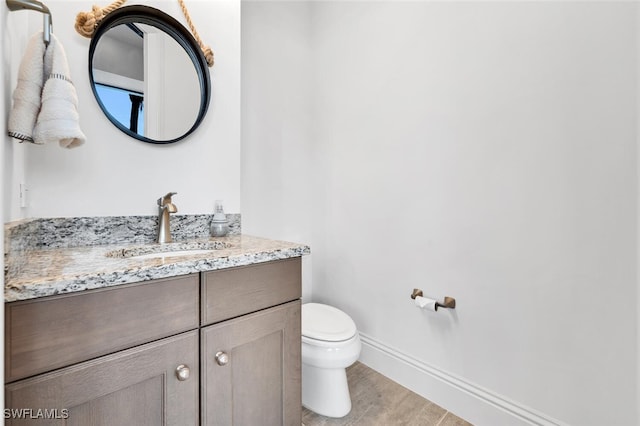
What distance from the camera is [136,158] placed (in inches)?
51.9

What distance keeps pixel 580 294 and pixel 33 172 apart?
6.83ft

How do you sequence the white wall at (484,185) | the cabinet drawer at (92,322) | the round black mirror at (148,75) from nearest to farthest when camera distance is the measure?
the cabinet drawer at (92,322)
the white wall at (484,185)
the round black mirror at (148,75)

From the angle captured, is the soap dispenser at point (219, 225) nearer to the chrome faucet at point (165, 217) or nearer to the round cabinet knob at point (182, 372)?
the chrome faucet at point (165, 217)

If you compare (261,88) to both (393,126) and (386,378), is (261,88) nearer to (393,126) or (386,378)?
(393,126)

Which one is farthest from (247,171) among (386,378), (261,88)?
(386,378)

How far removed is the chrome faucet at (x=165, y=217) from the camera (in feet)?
4.25

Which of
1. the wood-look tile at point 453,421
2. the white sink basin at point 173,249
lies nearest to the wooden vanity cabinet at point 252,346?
the white sink basin at point 173,249

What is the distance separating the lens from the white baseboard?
131 cm

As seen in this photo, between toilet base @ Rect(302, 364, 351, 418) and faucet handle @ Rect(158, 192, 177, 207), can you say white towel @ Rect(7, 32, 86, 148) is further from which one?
toilet base @ Rect(302, 364, 351, 418)

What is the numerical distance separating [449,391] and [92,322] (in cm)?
158

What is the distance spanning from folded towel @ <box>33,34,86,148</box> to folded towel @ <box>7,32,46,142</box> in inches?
0.5

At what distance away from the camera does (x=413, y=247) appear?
1.68m

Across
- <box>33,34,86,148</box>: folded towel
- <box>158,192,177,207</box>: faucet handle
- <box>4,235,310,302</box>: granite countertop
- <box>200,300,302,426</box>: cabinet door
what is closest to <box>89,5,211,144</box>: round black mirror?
<box>158,192,177,207</box>: faucet handle

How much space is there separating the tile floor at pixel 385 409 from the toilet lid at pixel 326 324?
0.41 meters
